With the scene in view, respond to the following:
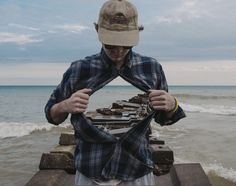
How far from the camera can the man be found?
2.09 m

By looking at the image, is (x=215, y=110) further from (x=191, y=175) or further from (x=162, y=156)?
(x=191, y=175)

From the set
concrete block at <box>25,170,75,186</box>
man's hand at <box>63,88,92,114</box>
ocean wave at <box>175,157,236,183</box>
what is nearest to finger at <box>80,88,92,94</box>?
man's hand at <box>63,88,92,114</box>

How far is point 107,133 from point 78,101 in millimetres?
235

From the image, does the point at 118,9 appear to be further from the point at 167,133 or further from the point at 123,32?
the point at 167,133

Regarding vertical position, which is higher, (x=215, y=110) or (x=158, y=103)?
(x=158, y=103)

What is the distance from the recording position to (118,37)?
2.05m

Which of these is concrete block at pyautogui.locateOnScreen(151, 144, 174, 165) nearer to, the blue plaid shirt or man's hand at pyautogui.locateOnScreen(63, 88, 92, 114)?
the blue plaid shirt

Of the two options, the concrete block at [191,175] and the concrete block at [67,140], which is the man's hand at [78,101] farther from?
the concrete block at [67,140]

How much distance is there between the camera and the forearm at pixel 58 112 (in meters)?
2.15

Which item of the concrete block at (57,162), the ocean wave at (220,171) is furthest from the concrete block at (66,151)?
the ocean wave at (220,171)

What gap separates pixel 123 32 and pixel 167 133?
1374cm

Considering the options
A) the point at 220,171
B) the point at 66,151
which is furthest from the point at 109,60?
the point at 220,171

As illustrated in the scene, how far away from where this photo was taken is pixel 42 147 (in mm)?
12555

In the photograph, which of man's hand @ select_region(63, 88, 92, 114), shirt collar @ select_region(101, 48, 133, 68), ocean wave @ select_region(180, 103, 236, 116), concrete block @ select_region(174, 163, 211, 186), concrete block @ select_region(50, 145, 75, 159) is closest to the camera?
man's hand @ select_region(63, 88, 92, 114)
